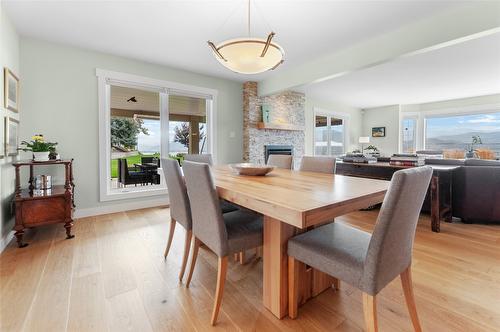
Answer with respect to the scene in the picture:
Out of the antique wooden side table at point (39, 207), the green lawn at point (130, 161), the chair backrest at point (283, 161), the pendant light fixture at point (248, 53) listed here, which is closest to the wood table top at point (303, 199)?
the pendant light fixture at point (248, 53)

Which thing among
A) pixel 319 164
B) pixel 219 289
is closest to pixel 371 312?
pixel 219 289

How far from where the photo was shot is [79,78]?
3348mm

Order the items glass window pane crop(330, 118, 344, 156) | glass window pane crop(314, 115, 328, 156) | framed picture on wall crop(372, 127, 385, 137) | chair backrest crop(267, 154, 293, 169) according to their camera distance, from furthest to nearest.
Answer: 1. framed picture on wall crop(372, 127, 385, 137)
2. glass window pane crop(330, 118, 344, 156)
3. glass window pane crop(314, 115, 328, 156)
4. chair backrest crop(267, 154, 293, 169)

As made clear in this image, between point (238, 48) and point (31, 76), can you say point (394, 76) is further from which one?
point (31, 76)

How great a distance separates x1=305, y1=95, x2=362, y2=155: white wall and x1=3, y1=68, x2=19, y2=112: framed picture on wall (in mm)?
5801

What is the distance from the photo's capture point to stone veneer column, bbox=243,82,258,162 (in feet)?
16.4

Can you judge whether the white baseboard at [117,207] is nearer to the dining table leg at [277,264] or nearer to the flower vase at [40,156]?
the flower vase at [40,156]

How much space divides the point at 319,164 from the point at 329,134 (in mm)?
5470

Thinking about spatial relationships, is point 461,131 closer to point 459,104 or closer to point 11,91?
point 459,104

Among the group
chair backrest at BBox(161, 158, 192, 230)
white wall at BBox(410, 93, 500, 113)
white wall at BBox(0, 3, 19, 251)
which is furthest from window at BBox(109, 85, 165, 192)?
white wall at BBox(410, 93, 500, 113)

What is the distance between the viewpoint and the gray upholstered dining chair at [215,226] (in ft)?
4.49

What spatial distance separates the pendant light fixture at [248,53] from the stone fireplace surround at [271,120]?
3012mm

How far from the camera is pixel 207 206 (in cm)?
142

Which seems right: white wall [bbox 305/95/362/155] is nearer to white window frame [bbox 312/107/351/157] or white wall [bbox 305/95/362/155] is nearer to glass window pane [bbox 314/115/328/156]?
white window frame [bbox 312/107/351/157]
